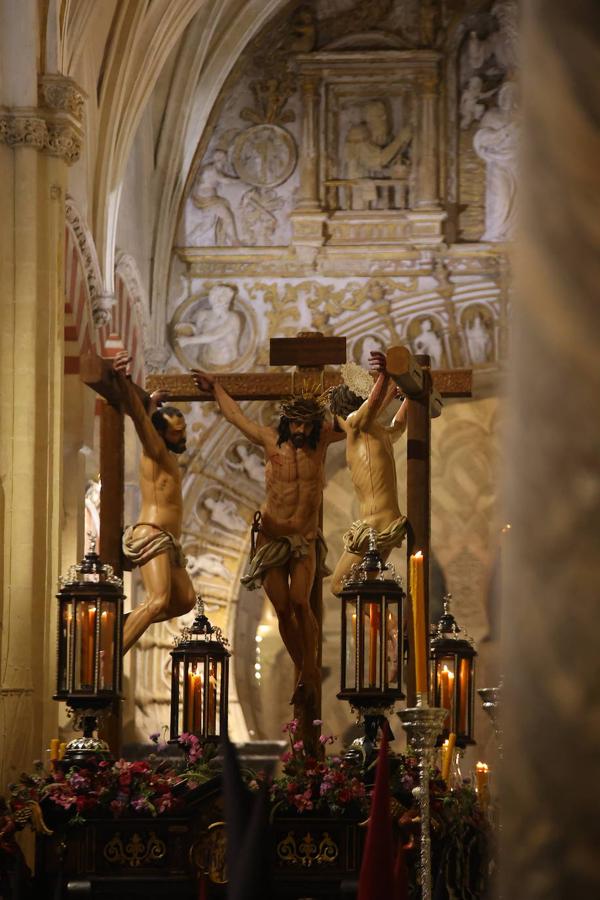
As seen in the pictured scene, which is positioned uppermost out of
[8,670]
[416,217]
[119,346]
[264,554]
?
[416,217]

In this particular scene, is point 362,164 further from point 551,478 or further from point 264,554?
point 551,478

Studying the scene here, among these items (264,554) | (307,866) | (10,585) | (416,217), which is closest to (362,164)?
(416,217)

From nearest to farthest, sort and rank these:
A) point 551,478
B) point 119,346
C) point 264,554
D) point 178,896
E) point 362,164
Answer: point 551,478 < point 178,896 < point 264,554 < point 119,346 < point 362,164

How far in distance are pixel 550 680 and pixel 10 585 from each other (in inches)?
496

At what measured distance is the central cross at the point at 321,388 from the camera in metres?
11.0

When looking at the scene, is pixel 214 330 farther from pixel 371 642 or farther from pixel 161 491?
pixel 371 642

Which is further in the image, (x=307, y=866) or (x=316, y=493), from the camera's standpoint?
(x=316, y=493)

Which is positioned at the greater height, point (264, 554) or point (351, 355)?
point (351, 355)

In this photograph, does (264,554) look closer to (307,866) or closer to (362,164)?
(307,866)

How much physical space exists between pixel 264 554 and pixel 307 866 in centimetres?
258

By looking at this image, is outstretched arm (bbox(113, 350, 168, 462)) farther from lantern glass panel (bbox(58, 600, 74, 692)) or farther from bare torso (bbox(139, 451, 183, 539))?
lantern glass panel (bbox(58, 600, 74, 692))

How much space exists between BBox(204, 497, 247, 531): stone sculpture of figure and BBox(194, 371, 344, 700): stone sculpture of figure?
27.0 ft

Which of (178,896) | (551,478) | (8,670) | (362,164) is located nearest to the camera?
(551,478)

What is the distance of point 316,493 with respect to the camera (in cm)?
1101
